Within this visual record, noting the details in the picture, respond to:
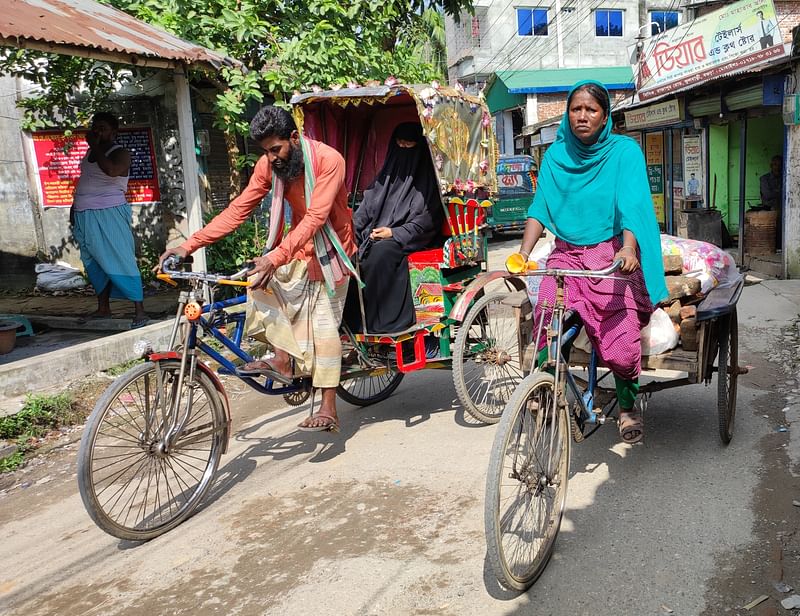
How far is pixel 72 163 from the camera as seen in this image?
10625 mm

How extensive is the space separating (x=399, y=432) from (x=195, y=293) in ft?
6.30

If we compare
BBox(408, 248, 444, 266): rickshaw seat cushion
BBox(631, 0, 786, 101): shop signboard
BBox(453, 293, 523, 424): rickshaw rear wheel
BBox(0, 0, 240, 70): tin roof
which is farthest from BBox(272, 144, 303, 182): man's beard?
BBox(631, 0, 786, 101): shop signboard

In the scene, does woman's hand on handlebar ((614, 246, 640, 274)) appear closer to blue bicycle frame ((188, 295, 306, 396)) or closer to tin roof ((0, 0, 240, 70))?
blue bicycle frame ((188, 295, 306, 396))

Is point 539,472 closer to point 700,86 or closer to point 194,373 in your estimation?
point 194,373

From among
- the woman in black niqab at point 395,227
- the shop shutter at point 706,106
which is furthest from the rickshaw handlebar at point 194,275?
the shop shutter at point 706,106

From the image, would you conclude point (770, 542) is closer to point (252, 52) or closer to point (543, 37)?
point (252, 52)

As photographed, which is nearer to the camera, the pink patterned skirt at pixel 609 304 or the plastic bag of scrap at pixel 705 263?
the pink patterned skirt at pixel 609 304

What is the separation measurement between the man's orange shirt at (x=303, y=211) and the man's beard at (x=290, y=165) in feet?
0.28

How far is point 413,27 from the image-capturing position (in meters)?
12.8

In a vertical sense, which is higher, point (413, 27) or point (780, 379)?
point (413, 27)

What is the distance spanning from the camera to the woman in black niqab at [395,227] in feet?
16.8

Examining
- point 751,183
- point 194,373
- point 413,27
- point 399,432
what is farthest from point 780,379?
point 751,183

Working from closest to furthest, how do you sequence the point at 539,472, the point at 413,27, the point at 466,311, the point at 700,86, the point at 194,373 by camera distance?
the point at 539,472, the point at 194,373, the point at 466,311, the point at 700,86, the point at 413,27

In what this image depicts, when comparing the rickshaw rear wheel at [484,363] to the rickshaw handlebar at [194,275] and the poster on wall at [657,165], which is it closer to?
the rickshaw handlebar at [194,275]
